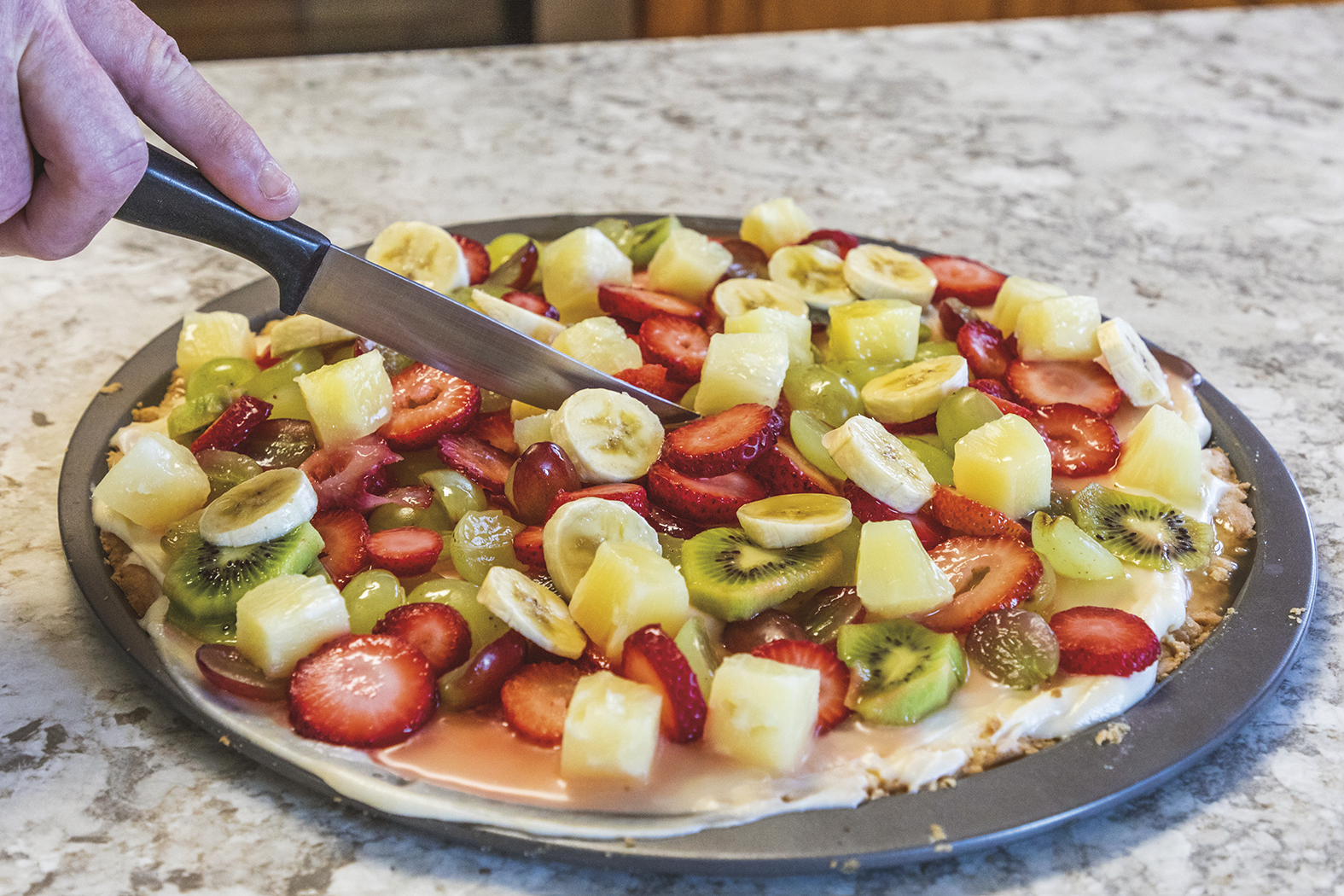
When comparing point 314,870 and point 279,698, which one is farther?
point 279,698

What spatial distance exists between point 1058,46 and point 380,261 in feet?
9.87

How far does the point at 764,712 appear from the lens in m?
1.35

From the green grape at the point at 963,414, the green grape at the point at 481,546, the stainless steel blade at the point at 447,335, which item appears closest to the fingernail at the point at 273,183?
the stainless steel blade at the point at 447,335

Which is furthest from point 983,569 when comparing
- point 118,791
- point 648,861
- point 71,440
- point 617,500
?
point 71,440

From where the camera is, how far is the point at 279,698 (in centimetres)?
145

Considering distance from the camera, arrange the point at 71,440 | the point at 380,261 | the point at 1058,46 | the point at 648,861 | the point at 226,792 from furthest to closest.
→ the point at 1058,46 → the point at 380,261 → the point at 71,440 → the point at 226,792 → the point at 648,861

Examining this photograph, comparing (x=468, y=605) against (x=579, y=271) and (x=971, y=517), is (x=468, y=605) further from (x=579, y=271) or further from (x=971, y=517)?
(x=579, y=271)

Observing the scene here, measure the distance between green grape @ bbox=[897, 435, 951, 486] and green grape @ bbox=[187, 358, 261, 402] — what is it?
1.15 meters

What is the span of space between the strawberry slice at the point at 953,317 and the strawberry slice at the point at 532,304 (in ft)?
2.50

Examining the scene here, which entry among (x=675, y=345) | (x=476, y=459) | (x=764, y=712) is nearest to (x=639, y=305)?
(x=675, y=345)

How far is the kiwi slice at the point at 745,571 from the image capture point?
5.13 ft

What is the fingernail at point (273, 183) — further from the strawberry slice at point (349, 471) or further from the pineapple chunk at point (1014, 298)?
the pineapple chunk at point (1014, 298)

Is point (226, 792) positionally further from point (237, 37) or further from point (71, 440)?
point (237, 37)

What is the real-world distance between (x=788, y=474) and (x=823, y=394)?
23 cm
